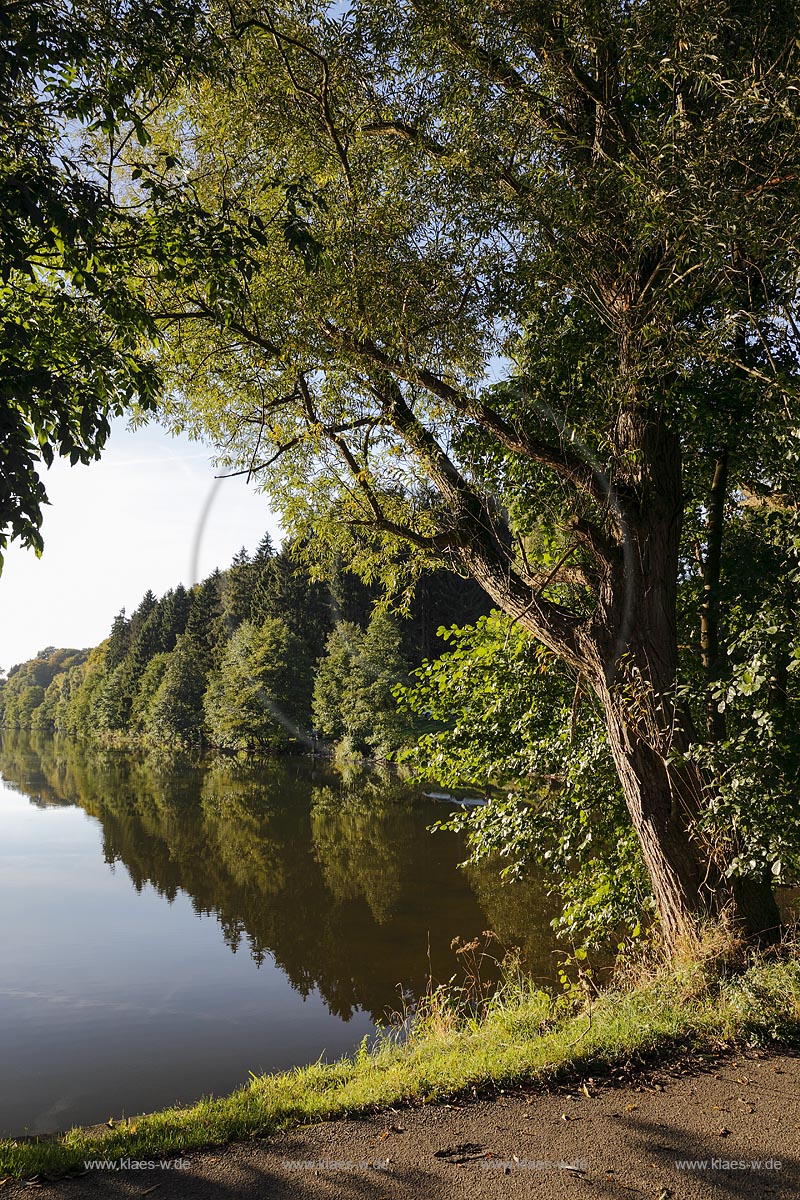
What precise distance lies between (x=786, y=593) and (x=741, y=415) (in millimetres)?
1572

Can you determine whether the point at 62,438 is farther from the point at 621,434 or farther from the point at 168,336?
the point at 621,434

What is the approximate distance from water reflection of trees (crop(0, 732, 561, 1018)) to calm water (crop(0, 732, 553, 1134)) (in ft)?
0.18

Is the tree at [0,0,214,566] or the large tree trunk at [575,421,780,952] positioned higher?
the tree at [0,0,214,566]

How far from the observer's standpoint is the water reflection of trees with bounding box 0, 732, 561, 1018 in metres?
10.7

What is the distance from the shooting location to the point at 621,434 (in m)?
6.10

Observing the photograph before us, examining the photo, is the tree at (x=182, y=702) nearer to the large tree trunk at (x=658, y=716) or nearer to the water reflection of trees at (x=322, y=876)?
the water reflection of trees at (x=322, y=876)

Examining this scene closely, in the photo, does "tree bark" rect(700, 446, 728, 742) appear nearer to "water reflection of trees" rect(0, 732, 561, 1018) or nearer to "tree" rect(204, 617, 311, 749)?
"water reflection of trees" rect(0, 732, 561, 1018)

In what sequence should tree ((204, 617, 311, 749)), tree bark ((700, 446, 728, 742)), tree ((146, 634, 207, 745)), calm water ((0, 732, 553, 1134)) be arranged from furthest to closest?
tree ((146, 634, 207, 745))
tree ((204, 617, 311, 749))
calm water ((0, 732, 553, 1134))
tree bark ((700, 446, 728, 742))

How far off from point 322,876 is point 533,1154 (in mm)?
12591

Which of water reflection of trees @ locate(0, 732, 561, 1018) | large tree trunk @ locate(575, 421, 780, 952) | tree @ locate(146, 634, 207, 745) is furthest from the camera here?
tree @ locate(146, 634, 207, 745)

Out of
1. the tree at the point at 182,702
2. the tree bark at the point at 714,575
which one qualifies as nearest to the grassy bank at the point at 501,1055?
the tree bark at the point at 714,575

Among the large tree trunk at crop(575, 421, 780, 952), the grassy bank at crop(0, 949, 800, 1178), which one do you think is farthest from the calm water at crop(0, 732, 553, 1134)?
the large tree trunk at crop(575, 421, 780, 952)

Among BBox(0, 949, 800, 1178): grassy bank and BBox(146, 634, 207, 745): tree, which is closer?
BBox(0, 949, 800, 1178): grassy bank

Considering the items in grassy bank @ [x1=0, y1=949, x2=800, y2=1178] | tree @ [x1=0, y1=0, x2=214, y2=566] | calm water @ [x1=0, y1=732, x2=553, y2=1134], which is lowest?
calm water @ [x1=0, y1=732, x2=553, y2=1134]
